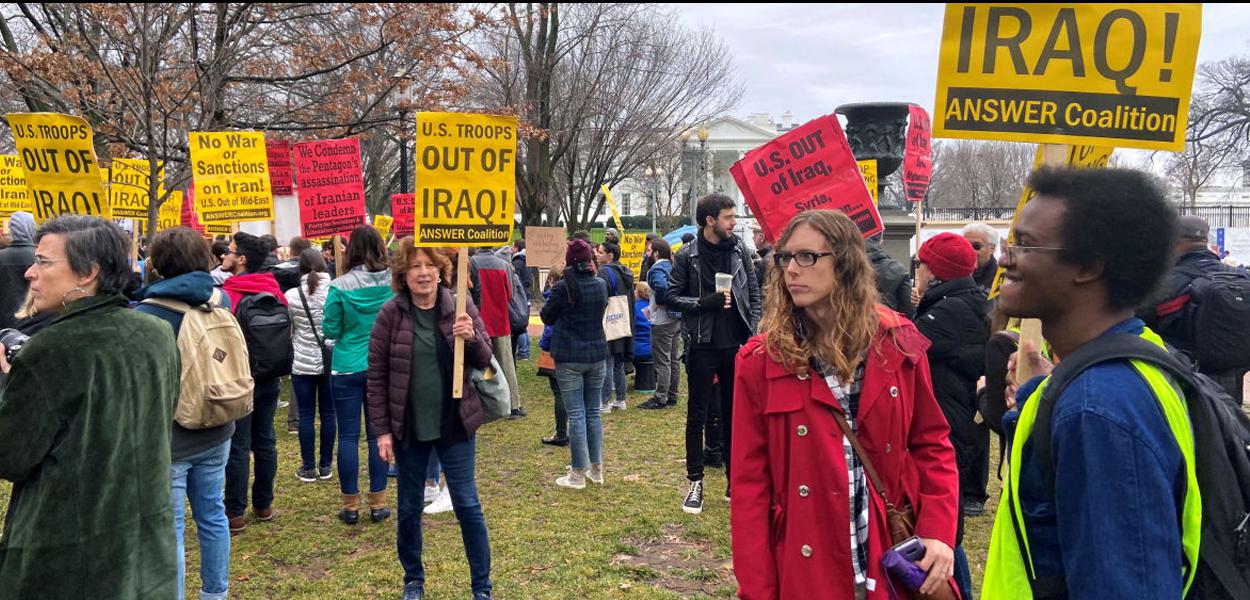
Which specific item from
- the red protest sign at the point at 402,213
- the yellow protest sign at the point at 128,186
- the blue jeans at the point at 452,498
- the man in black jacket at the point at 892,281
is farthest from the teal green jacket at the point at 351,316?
the red protest sign at the point at 402,213

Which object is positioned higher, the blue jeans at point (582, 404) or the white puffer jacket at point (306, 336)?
the white puffer jacket at point (306, 336)

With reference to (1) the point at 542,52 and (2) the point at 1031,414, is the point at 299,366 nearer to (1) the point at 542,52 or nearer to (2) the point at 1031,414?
(2) the point at 1031,414

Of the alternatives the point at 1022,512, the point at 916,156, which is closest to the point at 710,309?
the point at 1022,512

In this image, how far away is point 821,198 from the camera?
18.8 feet

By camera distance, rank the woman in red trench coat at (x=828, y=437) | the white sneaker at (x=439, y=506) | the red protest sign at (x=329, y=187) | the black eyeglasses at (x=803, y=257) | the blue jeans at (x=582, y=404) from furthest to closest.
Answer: the red protest sign at (x=329, y=187) → the blue jeans at (x=582, y=404) → the white sneaker at (x=439, y=506) → the black eyeglasses at (x=803, y=257) → the woman in red trench coat at (x=828, y=437)

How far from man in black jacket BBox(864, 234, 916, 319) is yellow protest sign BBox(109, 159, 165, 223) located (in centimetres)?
865

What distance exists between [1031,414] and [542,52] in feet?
72.2

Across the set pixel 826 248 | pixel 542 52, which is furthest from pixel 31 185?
pixel 542 52

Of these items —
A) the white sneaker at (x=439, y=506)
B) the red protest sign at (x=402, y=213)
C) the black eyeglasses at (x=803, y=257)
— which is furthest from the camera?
the red protest sign at (x=402, y=213)

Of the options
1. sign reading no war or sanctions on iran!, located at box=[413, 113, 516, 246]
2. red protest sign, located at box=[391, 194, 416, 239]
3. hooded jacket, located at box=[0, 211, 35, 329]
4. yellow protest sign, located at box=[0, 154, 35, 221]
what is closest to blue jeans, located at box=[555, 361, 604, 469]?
sign reading no war or sanctions on iran!, located at box=[413, 113, 516, 246]

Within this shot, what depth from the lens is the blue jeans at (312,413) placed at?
7.05 meters

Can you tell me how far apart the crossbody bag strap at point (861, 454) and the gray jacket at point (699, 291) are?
11.8ft

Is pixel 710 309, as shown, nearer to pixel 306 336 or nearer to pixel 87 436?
pixel 306 336

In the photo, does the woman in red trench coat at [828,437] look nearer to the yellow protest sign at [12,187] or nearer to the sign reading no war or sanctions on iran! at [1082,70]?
the sign reading no war or sanctions on iran! at [1082,70]
